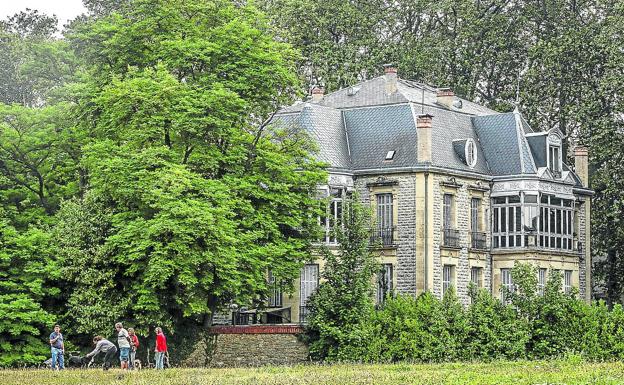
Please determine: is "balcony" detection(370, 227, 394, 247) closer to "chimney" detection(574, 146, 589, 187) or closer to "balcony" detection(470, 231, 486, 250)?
"balcony" detection(470, 231, 486, 250)

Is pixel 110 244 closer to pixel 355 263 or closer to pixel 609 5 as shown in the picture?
pixel 355 263

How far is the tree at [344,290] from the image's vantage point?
61.5 meters

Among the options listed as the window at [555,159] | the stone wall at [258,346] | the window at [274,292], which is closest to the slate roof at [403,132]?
the window at [555,159]

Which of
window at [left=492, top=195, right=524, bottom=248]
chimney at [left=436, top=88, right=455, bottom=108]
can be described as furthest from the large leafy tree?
window at [left=492, top=195, right=524, bottom=248]

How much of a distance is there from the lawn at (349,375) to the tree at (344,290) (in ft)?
23.4

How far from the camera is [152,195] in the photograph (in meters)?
56.8

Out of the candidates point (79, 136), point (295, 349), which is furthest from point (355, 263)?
point (79, 136)

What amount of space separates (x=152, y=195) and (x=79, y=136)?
7.44 meters

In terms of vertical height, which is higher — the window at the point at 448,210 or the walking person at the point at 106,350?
the window at the point at 448,210

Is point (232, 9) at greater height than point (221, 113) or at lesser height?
greater

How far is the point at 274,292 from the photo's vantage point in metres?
Answer: 65.9

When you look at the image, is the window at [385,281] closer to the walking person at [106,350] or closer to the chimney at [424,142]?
the chimney at [424,142]

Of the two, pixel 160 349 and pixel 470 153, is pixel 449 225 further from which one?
pixel 160 349

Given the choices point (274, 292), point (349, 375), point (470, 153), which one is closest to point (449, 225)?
point (470, 153)
